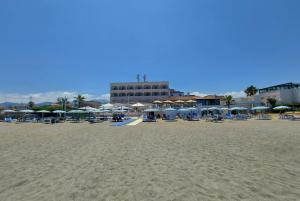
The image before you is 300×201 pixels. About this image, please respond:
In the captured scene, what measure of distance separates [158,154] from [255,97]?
5579cm

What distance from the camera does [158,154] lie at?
26.9ft

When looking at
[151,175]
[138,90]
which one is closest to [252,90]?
[138,90]

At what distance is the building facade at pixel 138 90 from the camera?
224ft

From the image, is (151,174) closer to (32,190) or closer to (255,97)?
(32,190)

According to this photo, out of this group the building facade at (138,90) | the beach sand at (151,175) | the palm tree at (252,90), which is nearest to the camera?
the beach sand at (151,175)

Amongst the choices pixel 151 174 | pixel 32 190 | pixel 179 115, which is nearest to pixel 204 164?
pixel 151 174

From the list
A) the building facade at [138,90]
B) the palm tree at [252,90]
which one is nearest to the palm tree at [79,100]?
the building facade at [138,90]

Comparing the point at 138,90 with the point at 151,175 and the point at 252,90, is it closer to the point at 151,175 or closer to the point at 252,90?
the point at 252,90

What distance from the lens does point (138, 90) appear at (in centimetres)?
6862

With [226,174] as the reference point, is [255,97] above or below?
above

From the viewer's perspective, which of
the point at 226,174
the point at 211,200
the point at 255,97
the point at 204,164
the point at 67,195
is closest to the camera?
the point at 211,200

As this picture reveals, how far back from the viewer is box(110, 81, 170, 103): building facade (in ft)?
224

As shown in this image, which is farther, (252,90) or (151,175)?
(252,90)

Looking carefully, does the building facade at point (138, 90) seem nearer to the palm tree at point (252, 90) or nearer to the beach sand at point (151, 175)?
the palm tree at point (252, 90)
